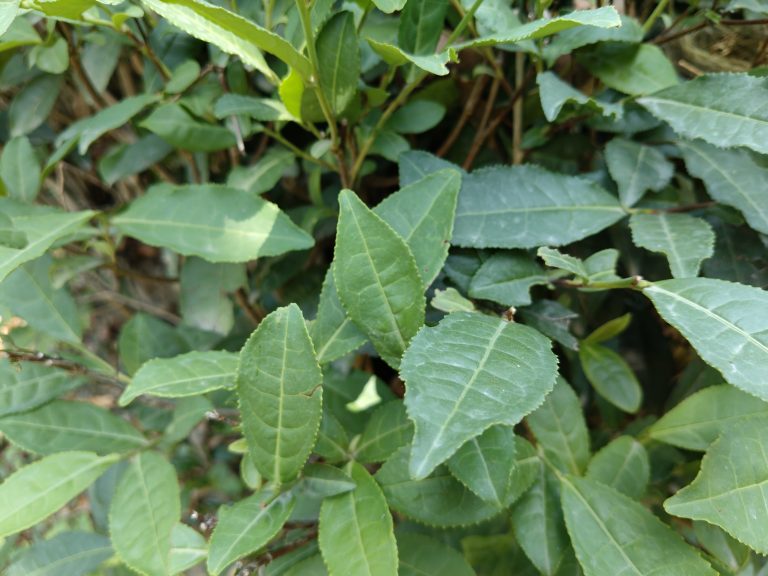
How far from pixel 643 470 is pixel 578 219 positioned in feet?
1.06

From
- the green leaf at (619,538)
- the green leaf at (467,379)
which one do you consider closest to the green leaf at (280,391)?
the green leaf at (467,379)

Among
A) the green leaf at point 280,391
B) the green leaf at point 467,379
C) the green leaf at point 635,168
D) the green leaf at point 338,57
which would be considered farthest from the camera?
the green leaf at point 635,168

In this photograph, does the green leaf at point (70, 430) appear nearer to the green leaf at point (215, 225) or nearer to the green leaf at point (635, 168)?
the green leaf at point (215, 225)

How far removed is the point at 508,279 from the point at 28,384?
2.26 ft

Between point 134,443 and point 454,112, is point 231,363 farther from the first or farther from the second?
point 454,112

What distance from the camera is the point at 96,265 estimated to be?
1024 millimetres

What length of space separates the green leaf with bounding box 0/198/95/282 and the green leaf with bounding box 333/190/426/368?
1.28 feet

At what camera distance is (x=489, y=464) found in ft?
2.04

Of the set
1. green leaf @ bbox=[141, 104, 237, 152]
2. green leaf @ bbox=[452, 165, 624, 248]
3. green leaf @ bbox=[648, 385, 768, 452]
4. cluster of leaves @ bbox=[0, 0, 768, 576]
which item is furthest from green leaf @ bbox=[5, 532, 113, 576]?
green leaf @ bbox=[648, 385, 768, 452]

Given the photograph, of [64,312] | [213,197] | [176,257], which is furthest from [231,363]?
[176,257]

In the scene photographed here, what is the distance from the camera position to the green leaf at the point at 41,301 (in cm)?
93

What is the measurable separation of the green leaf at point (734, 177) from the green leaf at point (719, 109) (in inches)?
2.9

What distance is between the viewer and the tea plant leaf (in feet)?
2.37

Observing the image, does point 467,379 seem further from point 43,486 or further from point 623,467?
point 43,486
